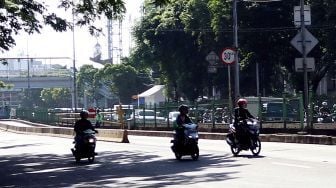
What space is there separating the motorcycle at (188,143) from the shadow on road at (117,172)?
244 millimetres

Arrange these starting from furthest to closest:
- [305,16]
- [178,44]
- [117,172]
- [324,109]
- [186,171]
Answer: [178,44] < [324,109] < [305,16] < [117,172] < [186,171]

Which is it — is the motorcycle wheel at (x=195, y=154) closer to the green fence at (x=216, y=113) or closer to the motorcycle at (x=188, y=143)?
the motorcycle at (x=188, y=143)

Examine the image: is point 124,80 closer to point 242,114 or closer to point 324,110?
point 324,110

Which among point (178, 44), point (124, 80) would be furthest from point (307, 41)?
point (124, 80)

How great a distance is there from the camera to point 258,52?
148ft

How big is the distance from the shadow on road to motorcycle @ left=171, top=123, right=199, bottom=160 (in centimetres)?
24

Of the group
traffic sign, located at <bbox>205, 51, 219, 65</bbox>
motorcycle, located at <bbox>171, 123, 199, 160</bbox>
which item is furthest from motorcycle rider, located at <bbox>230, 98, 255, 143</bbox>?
traffic sign, located at <bbox>205, 51, 219, 65</bbox>

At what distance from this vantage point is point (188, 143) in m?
16.7

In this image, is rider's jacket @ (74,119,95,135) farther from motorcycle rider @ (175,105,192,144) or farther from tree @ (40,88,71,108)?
tree @ (40,88,71,108)

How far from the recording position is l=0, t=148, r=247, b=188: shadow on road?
1267cm

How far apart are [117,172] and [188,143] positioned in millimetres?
2470

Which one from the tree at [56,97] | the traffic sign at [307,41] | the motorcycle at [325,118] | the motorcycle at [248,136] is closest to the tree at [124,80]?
the tree at [56,97]

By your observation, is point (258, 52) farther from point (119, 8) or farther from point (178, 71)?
point (119, 8)

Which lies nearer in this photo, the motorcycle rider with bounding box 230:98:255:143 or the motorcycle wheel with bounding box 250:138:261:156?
the motorcycle rider with bounding box 230:98:255:143
